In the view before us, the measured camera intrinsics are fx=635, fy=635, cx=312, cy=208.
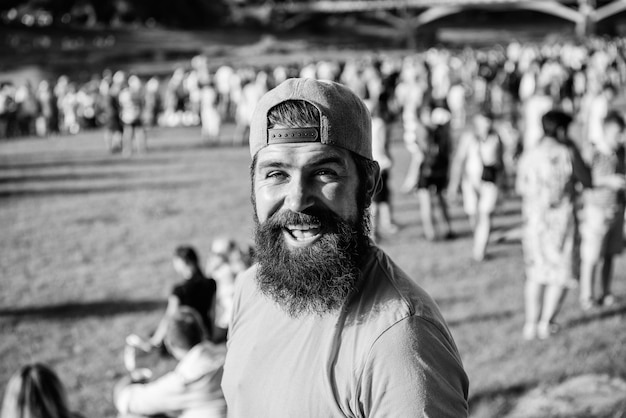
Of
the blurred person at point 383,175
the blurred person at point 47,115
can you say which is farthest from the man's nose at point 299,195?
the blurred person at point 47,115

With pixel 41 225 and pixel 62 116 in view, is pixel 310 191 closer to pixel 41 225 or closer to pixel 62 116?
pixel 41 225

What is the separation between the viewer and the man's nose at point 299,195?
1.53 m

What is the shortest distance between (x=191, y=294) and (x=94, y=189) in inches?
299

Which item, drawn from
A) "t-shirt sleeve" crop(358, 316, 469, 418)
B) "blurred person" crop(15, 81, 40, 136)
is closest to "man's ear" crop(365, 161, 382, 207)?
"t-shirt sleeve" crop(358, 316, 469, 418)

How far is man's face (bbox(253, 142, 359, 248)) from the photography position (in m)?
1.54

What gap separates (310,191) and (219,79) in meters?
18.1

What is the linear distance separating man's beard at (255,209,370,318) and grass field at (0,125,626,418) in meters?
2.80

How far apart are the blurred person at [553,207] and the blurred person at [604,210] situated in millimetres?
363

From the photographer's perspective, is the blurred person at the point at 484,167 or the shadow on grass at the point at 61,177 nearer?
the blurred person at the point at 484,167

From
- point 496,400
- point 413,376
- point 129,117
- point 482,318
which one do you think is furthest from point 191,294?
point 129,117

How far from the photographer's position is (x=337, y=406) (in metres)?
1.42

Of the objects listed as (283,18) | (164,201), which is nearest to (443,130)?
(164,201)

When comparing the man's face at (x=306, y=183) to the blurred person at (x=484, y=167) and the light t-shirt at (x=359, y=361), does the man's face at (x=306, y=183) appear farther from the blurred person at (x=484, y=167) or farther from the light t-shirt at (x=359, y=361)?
the blurred person at (x=484, y=167)

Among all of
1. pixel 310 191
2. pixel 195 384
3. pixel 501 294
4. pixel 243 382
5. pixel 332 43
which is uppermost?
pixel 332 43
